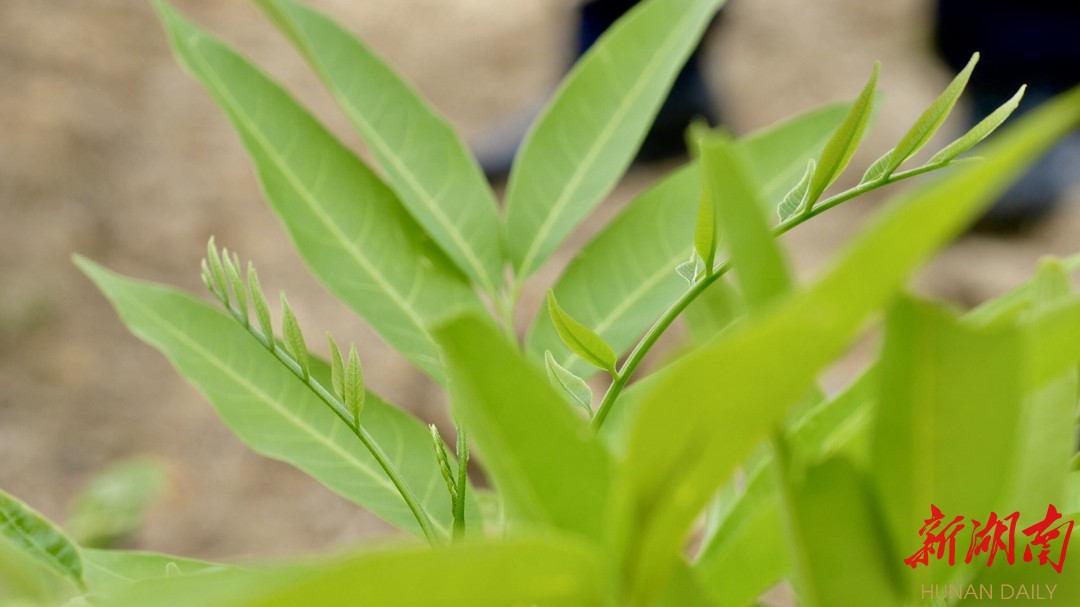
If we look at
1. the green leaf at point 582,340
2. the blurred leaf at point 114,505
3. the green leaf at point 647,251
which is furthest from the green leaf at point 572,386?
the blurred leaf at point 114,505

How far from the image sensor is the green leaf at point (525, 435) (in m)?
0.15

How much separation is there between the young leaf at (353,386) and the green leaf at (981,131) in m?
0.16

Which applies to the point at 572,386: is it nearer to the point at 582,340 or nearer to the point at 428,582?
the point at 582,340

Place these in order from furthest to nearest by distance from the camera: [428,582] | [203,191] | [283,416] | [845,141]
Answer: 1. [203,191]
2. [283,416]
3. [845,141]
4. [428,582]

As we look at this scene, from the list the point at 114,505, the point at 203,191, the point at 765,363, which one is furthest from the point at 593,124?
the point at 203,191

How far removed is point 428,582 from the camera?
0.40 feet

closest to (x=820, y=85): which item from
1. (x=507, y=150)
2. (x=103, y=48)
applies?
(x=507, y=150)

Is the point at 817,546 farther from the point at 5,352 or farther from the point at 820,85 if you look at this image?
the point at 820,85

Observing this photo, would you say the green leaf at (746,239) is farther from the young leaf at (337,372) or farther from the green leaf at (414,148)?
the green leaf at (414,148)

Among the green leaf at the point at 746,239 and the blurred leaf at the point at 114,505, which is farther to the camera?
the blurred leaf at the point at 114,505

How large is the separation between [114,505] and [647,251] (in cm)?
92

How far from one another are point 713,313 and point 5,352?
169 cm

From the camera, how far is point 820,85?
7.11 ft

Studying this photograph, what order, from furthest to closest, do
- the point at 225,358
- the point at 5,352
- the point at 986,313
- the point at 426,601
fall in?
1. the point at 5,352
2. the point at 225,358
3. the point at 986,313
4. the point at 426,601
